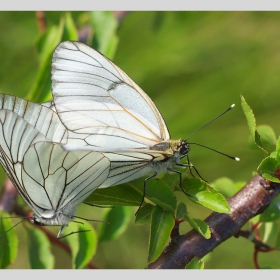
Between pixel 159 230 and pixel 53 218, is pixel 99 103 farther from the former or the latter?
pixel 159 230

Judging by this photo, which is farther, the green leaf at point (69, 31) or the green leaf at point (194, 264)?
the green leaf at point (69, 31)

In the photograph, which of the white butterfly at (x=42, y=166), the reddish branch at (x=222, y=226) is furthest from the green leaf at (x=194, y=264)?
the white butterfly at (x=42, y=166)

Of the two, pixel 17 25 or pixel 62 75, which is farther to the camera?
pixel 17 25

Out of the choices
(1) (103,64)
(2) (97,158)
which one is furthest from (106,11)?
(2) (97,158)

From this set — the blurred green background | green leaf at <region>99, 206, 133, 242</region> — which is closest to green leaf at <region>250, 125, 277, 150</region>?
green leaf at <region>99, 206, 133, 242</region>

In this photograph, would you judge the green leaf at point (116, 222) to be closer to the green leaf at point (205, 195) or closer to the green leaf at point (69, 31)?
the green leaf at point (205, 195)

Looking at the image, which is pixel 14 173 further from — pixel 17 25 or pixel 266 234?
pixel 17 25
